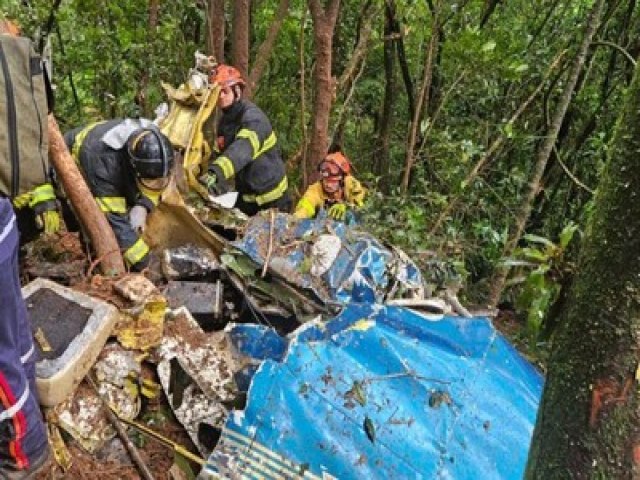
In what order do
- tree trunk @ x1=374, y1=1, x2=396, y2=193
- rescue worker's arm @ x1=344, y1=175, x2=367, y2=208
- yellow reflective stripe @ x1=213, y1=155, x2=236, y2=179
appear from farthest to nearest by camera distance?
tree trunk @ x1=374, y1=1, x2=396, y2=193, rescue worker's arm @ x1=344, y1=175, x2=367, y2=208, yellow reflective stripe @ x1=213, y1=155, x2=236, y2=179

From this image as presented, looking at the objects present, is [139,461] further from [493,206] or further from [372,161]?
[372,161]

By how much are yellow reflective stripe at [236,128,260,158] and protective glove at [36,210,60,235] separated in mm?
1657

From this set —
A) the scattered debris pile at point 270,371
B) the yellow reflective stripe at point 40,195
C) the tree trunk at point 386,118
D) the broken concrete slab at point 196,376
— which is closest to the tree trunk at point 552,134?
the scattered debris pile at point 270,371

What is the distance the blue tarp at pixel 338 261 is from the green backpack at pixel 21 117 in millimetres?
1425

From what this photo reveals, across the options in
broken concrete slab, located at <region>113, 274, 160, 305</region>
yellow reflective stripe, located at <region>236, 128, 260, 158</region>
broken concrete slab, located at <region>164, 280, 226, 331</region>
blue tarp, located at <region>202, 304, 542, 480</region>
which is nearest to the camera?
blue tarp, located at <region>202, 304, 542, 480</region>

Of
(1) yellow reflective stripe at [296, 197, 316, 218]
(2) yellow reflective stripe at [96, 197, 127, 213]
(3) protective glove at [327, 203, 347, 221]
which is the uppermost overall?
(2) yellow reflective stripe at [96, 197, 127, 213]

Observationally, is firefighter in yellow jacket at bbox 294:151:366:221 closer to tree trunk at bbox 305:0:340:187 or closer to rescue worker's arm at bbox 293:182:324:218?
rescue worker's arm at bbox 293:182:324:218

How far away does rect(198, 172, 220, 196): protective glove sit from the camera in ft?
14.6

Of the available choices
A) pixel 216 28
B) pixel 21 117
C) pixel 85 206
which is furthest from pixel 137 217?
pixel 216 28

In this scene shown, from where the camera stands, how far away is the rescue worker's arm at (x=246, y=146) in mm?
4633

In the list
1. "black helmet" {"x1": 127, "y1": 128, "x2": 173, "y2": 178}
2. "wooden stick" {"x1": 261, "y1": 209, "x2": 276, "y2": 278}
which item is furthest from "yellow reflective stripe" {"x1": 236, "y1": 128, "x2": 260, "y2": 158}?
"black helmet" {"x1": 127, "y1": 128, "x2": 173, "y2": 178}

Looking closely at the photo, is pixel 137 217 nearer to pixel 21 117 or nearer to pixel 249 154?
pixel 249 154

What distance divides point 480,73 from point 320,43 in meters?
1.91

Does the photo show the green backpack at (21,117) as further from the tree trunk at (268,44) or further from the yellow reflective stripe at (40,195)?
the tree trunk at (268,44)
